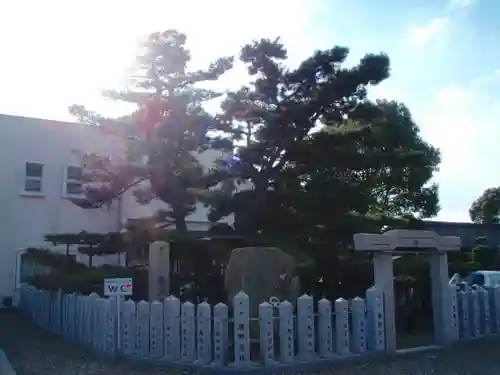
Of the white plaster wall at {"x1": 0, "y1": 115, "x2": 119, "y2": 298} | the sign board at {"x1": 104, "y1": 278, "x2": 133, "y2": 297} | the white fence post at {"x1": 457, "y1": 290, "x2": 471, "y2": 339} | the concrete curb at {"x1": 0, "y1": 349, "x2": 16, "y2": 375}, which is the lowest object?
the concrete curb at {"x1": 0, "y1": 349, "x2": 16, "y2": 375}

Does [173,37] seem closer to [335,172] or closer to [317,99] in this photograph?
[317,99]

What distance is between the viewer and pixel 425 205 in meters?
26.0

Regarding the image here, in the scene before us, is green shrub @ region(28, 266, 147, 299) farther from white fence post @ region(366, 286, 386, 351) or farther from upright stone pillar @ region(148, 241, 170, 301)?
white fence post @ region(366, 286, 386, 351)

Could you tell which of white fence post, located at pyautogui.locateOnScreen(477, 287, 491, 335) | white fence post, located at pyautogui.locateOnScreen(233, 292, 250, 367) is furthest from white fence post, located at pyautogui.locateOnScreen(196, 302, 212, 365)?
white fence post, located at pyautogui.locateOnScreen(477, 287, 491, 335)

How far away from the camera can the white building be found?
20141 mm

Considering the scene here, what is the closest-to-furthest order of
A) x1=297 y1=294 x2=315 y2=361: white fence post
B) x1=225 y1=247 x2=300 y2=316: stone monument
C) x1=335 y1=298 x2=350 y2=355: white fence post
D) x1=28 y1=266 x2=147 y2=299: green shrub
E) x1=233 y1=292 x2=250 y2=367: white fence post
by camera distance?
x1=233 y1=292 x2=250 y2=367: white fence post, x1=297 y1=294 x2=315 y2=361: white fence post, x1=335 y1=298 x2=350 y2=355: white fence post, x1=225 y1=247 x2=300 y2=316: stone monument, x1=28 y1=266 x2=147 y2=299: green shrub

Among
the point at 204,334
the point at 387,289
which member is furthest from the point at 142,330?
the point at 387,289

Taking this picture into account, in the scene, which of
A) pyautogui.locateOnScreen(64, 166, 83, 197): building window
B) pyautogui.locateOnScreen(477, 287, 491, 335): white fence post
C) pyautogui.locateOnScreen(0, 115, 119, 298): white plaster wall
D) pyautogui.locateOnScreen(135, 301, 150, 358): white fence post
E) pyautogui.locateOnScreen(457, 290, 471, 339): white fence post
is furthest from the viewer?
pyautogui.locateOnScreen(64, 166, 83, 197): building window

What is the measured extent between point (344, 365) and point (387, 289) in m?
1.72

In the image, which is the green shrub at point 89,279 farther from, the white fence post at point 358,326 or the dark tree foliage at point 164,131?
the white fence post at point 358,326

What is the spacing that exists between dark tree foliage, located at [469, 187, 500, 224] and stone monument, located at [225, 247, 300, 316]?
80.4 feet

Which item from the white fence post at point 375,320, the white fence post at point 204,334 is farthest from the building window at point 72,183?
the white fence post at point 375,320

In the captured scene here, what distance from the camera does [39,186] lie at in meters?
20.7

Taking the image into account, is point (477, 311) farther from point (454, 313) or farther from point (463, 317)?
point (454, 313)
